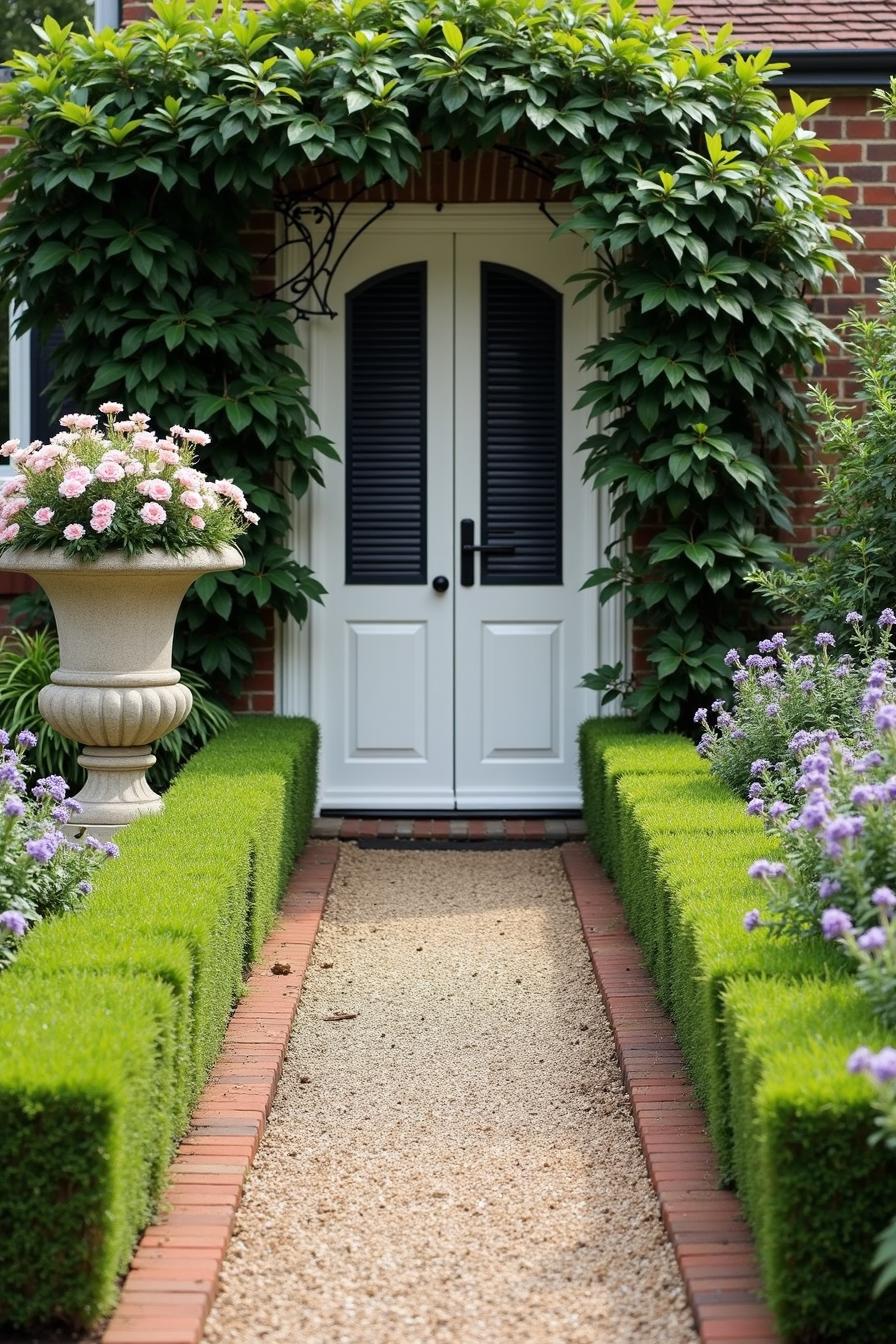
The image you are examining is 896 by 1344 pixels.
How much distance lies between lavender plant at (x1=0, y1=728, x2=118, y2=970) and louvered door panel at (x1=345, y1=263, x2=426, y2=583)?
11.1 feet

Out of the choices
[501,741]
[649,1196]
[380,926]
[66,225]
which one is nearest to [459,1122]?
[649,1196]

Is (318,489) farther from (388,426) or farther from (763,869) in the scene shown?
(763,869)

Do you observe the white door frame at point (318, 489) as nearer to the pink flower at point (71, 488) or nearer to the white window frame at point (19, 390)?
the white window frame at point (19, 390)

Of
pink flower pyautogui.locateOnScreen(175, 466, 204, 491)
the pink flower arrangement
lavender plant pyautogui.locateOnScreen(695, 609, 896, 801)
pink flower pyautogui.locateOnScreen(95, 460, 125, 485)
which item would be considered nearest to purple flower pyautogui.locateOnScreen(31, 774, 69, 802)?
the pink flower arrangement

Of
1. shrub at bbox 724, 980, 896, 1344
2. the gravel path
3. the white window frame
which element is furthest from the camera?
the white window frame

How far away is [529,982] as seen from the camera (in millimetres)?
5770

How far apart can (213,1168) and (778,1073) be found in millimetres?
1528

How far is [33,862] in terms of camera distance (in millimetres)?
4207

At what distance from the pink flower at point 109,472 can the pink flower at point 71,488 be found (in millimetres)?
90

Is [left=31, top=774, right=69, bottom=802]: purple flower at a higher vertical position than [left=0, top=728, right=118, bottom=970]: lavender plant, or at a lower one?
higher

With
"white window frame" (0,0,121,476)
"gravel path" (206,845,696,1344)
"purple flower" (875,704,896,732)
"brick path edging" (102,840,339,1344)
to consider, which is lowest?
"gravel path" (206,845,696,1344)

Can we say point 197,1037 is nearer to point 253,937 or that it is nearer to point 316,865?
point 253,937

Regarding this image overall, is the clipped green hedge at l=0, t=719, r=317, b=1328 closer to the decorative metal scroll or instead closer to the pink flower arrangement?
the pink flower arrangement

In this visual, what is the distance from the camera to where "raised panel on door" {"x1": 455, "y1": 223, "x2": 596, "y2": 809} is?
8.15 m
